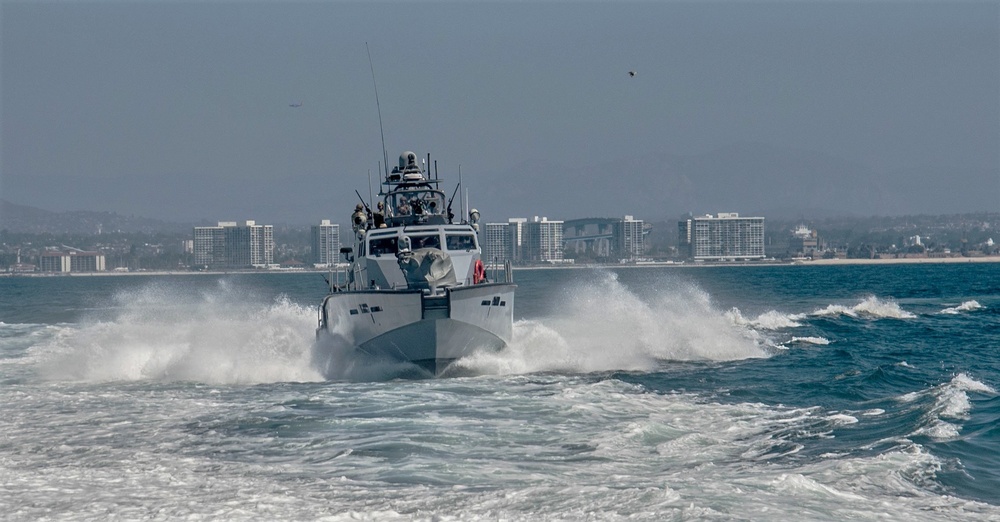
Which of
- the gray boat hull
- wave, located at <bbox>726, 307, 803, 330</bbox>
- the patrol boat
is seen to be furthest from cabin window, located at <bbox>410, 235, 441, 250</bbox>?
wave, located at <bbox>726, 307, 803, 330</bbox>

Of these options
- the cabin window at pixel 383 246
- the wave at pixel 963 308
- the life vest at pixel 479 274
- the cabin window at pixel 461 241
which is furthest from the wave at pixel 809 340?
the wave at pixel 963 308

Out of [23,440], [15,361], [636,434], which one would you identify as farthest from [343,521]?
[15,361]

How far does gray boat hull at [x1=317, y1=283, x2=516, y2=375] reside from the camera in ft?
84.1

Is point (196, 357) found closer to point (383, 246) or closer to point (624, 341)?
point (383, 246)

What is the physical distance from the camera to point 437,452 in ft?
53.5

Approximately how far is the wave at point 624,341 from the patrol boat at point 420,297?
91 centimetres

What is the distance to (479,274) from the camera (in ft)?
92.3

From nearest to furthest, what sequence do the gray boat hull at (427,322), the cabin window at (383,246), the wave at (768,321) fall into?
the gray boat hull at (427,322)
the cabin window at (383,246)
the wave at (768,321)

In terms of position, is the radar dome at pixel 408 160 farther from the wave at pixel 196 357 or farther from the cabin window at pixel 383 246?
the wave at pixel 196 357

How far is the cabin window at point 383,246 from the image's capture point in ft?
92.0

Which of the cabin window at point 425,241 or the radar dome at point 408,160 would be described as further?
the radar dome at point 408,160

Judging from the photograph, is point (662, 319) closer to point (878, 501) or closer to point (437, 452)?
point (437, 452)

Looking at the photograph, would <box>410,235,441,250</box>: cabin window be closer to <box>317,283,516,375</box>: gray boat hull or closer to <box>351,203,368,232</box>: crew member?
<box>317,283,516,375</box>: gray boat hull

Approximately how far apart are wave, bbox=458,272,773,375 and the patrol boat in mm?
912
